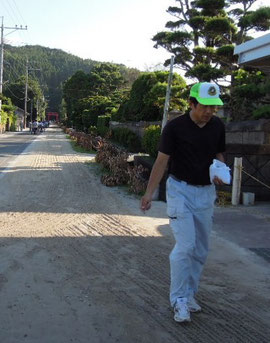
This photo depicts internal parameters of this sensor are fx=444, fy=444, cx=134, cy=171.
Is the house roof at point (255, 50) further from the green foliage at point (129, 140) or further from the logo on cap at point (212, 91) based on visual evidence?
the green foliage at point (129, 140)

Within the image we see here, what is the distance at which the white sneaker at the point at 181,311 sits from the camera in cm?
344

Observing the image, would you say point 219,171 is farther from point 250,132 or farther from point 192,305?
point 250,132

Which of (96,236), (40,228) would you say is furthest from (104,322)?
(40,228)

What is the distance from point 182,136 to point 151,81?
17.7m

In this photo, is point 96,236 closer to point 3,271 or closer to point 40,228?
point 40,228

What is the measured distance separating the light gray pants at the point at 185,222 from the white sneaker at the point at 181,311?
2.0 inches

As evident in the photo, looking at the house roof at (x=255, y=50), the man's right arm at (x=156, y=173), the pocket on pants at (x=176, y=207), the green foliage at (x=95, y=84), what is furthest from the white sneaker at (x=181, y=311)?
the green foliage at (x=95, y=84)

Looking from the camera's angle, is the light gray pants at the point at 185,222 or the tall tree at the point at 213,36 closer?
the light gray pants at the point at 185,222

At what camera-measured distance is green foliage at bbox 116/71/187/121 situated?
56.5ft

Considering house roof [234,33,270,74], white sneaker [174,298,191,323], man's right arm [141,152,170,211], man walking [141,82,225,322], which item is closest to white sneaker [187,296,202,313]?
man walking [141,82,225,322]

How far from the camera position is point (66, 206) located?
8219mm

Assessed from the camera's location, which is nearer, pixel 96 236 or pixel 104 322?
pixel 104 322

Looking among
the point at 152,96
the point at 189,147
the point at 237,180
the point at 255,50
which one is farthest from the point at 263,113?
the point at 152,96

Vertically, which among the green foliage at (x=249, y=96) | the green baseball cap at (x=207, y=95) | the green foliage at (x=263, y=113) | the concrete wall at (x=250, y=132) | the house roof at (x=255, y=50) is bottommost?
the concrete wall at (x=250, y=132)
